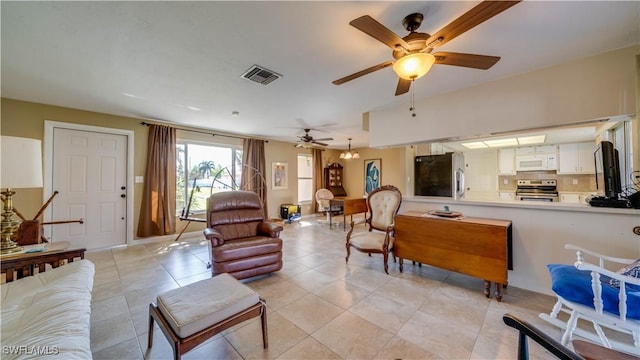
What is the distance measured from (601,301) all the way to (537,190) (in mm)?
4631

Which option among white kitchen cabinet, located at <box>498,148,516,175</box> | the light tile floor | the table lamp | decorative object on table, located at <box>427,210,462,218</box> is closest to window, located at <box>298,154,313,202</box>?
the light tile floor

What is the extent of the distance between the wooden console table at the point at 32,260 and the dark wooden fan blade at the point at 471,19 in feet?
10.9

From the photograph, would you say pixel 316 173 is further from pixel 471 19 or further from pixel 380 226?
pixel 471 19

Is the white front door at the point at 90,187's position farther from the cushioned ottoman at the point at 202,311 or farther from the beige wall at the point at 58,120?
the cushioned ottoman at the point at 202,311

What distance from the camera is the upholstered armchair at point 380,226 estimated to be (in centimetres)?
300

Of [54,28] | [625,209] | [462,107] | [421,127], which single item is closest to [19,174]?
[54,28]

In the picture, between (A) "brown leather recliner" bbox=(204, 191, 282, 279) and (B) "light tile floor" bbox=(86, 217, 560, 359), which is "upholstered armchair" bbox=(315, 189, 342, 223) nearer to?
(B) "light tile floor" bbox=(86, 217, 560, 359)

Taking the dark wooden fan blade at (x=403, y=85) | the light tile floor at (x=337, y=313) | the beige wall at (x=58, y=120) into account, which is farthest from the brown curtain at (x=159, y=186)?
the dark wooden fan blade at (x=403, y=85)

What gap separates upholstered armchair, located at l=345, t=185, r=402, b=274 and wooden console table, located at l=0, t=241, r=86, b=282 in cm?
292

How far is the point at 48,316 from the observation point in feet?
3.81

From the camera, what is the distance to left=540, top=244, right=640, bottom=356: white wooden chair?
54.7 inches

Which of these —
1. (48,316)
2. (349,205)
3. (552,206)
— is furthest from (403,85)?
(349,205)

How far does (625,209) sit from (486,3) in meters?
2.42

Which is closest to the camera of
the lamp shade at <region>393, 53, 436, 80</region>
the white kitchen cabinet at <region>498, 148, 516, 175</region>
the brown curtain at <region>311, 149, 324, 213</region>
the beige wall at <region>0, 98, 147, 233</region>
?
the lamp shade at <region>393, 53, 436, 80</region>
